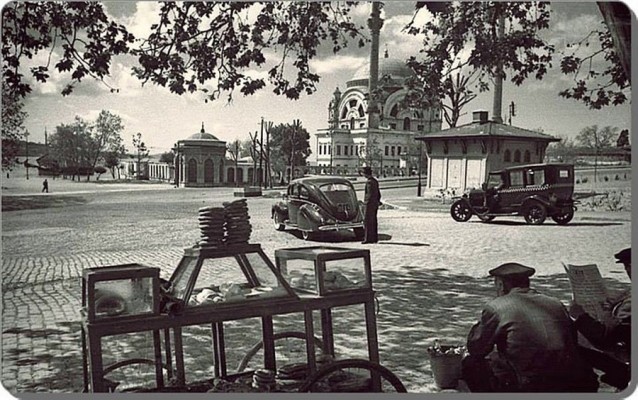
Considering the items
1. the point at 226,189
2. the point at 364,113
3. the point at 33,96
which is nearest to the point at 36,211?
the point at 33,96

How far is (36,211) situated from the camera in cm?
364

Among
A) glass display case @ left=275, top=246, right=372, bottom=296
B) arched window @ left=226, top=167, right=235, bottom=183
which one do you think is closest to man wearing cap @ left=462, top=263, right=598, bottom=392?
glass display case @ left=275, top=246, right=372, bottom=296

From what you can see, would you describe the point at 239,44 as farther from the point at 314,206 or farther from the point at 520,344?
the point at 520,344

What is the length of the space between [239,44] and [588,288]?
8.40 feet

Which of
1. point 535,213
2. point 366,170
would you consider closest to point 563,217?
point 535,213

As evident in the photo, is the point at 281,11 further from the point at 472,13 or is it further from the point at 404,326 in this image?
the point at 404,326

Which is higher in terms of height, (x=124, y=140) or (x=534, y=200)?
(x=124, y=140)

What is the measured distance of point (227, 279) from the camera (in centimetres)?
320

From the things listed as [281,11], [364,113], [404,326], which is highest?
[281,11]

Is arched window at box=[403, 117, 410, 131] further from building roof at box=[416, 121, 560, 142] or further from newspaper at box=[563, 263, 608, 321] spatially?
newspaper at box=[563, 263, 608, 321]

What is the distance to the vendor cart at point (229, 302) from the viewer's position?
2576 mm

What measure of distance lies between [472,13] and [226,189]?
→ 1978 mm

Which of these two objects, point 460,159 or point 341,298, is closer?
point 341,298

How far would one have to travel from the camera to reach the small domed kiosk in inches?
154
